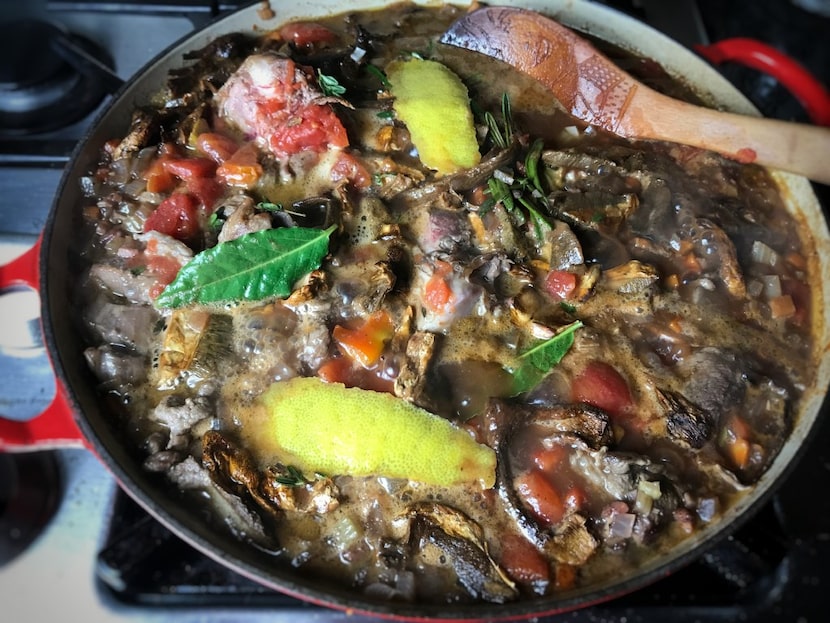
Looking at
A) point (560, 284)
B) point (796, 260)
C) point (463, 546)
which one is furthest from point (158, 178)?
point (796, 260)

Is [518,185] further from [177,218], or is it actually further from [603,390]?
[177,218]

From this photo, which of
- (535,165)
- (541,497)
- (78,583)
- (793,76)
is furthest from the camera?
(793,76)

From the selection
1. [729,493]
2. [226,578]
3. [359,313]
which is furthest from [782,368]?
[226,578]

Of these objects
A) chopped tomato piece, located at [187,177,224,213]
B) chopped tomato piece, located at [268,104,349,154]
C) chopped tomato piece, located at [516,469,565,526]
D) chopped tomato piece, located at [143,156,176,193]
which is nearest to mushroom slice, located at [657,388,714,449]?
chopped tomato piece, located at [516,469,565,526]

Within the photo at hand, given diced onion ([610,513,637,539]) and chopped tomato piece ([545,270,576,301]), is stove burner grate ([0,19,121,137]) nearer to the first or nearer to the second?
chopped tomato piece ([545,270,576,301])

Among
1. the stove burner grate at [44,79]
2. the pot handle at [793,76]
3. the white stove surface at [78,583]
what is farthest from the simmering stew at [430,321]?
the stove burner grate at [44,79]

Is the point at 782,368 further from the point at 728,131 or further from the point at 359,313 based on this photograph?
the point at 359,313
